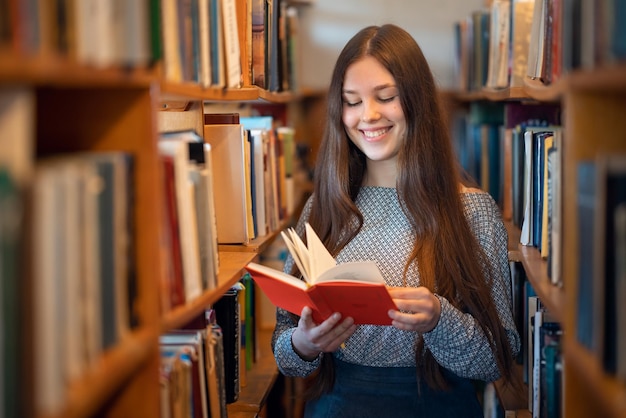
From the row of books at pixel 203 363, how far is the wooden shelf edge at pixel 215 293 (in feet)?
0.28

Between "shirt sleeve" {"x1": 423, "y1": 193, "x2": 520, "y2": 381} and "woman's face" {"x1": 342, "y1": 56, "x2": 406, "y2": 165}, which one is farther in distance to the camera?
"woman's face" {"x1": 342, "y1": 56, "x2": 406, "y2": 165}

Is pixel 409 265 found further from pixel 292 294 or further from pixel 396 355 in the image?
pixel 292 294

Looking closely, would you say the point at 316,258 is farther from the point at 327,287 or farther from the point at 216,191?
the point at 216,191

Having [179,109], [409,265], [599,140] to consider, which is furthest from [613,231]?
[179,109]

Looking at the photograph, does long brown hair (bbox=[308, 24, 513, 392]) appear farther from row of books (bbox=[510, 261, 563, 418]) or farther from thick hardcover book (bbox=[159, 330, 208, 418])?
thick hardcover book (bbox=[159, 330, 208, 418])

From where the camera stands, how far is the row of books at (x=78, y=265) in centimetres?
86

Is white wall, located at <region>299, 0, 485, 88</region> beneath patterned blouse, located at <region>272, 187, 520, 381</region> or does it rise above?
above

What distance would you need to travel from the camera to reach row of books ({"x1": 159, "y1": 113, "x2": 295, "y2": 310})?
128 cm

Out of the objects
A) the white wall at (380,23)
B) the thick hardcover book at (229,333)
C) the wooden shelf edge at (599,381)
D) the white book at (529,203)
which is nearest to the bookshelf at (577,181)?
the wooden shelf edge at (599,381)

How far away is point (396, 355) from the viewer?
1948 millimetres

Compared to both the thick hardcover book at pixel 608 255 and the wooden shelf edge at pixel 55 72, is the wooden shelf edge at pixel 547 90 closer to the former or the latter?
the thick hardcover book at pixel 608 255

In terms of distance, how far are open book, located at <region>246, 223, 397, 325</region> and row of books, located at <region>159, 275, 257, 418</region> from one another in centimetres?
17

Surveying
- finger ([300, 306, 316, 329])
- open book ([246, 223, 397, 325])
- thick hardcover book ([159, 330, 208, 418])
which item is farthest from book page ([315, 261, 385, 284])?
thick hardcover book ([159, 330, 208, 418])

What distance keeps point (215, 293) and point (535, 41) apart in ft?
3.81
